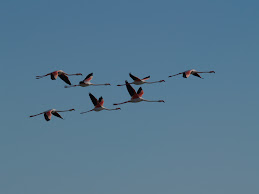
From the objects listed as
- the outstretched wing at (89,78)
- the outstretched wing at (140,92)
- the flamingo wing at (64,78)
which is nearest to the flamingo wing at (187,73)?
the outstretched wing at (140,92)

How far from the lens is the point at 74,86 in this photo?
88562 millimetres

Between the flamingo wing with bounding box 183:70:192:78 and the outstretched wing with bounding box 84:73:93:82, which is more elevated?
the outstretched wing with bounding box 84:73:93:82

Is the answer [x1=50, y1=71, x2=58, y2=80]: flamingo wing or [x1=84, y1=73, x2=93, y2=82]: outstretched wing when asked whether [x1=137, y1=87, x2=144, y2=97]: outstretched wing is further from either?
Answer: [x1=50, y1=71, x2=58, y2=80]: flamingo wing

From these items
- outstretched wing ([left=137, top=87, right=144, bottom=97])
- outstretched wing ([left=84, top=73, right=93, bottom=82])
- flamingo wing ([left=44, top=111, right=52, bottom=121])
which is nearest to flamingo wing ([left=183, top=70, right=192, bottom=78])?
outstretched wing ([left=137, top=87, right=144, bottom=97])

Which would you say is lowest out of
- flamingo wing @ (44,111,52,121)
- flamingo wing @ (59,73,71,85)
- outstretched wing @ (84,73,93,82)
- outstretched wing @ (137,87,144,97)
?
flamingo wing @ (44,111,52,121)

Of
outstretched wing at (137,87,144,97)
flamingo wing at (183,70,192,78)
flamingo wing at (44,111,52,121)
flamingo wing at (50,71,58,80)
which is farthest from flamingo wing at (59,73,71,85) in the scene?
flamingo wing at (183,70,192,78)

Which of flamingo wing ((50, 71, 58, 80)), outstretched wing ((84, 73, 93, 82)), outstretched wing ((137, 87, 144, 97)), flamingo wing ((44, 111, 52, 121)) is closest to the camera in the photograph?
flamingo wing ((44, 111, 52, 121))

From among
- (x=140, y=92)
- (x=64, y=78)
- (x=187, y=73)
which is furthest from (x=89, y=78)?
(x=187, y=73)

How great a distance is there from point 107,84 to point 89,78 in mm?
3473

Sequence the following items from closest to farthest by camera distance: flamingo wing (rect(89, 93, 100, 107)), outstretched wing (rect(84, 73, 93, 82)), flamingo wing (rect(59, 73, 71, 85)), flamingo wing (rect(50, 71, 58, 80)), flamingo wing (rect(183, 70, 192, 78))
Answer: flamingo wing (rect(183, 70, 192, 78))
flamingo wing (rect(50, 71, 58, 80))
flamingo wing (rect(59, 73, 71, 85))
outstretched wing (rect(84, 73, 93, 82))
flamingo wing (rect(89, 93, 100, 107))

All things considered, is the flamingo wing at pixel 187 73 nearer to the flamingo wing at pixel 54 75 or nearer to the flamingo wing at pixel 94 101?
the flamingo wing at pixel 94 101

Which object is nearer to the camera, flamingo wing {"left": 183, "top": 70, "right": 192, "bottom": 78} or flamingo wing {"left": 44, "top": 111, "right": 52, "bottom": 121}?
flamingo wing {"left": 44, "top": 111, "right": 52, "bottom": 121}

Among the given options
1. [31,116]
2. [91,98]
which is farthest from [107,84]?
[31,116]

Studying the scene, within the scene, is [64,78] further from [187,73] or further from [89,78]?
[187,73]
